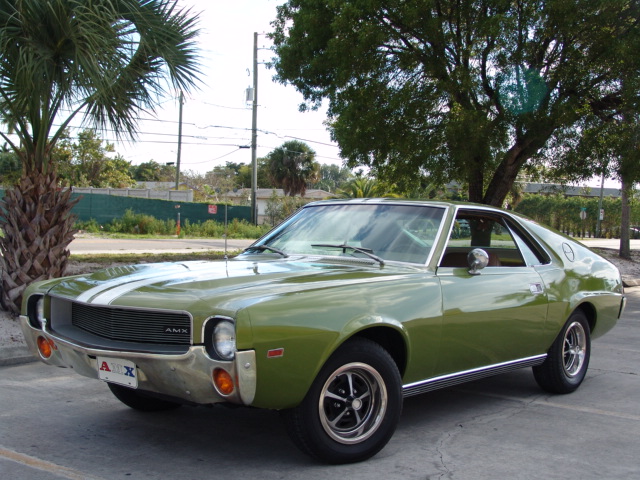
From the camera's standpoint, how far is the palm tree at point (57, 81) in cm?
703

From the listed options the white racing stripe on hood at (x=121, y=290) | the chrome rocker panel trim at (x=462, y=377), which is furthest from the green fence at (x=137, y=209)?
the white racing stripe on hood at (x=121, y=290)

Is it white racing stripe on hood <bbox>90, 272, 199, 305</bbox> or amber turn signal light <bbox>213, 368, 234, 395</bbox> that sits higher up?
white racing stripe on hood <bbox>90, 272, 199, 305</bbox>

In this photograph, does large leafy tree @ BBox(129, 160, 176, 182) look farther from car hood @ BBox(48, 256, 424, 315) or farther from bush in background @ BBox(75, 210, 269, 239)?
car hood @ BBox(48, 256, 424, 315)

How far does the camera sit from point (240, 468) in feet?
12.0

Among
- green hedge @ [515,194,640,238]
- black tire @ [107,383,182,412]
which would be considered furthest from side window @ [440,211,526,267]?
green hedge @ [515,194,640,238]

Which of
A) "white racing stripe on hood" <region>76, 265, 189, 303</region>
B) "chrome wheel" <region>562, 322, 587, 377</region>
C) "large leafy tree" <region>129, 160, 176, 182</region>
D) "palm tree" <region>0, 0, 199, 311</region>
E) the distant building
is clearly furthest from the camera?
"large leafy tree" <region>129, 160, 176, 182</region>

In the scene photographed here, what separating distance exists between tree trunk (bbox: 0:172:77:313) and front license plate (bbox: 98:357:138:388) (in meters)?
4.61

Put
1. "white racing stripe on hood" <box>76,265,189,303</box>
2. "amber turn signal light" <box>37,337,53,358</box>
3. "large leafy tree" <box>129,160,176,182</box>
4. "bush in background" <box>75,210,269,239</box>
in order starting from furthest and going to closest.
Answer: "large leafy tree" <box>129,160,176,182</box> → "bush in background" <box>75,210,269,239</box> → "amber turn signal light" <box>37,337,53,358</box> → "white racing stripe on hood" <box>76,265,189,303</box>

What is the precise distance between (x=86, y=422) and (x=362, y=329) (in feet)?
6.99

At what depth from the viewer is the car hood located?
3500 millimetres

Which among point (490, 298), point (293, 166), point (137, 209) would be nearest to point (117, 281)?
point (490, 298)

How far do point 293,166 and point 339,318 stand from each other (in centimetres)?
5003

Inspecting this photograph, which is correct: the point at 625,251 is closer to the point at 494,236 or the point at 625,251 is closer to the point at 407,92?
the point at 407,92

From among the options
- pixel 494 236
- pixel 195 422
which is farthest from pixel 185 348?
pixel 494 236
